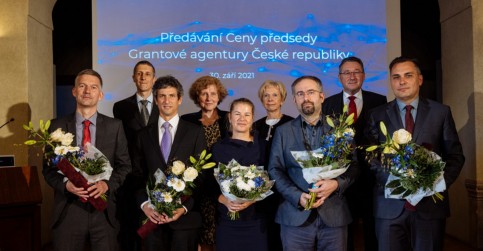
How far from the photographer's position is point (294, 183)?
11.0ft

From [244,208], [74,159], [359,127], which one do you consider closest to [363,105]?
[359,127]

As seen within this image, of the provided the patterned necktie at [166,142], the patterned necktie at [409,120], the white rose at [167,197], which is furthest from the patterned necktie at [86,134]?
the patterned necktie at [409,120]

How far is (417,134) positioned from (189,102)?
3.29 metres

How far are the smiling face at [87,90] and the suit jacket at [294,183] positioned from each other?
Answer: 1305 millimetres

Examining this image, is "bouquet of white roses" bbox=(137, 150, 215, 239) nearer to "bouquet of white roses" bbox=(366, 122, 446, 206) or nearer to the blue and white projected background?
"bouquet of white roses" bbox=(366, 122, 446, 206)

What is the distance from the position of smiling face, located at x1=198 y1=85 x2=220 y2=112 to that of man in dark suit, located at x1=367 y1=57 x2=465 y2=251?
1327mm

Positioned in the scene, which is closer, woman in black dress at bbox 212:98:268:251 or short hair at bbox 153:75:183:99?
woman in black dress at bbox 212:98:268:251

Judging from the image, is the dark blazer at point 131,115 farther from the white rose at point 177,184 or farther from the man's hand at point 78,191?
the white rose at point 177,184

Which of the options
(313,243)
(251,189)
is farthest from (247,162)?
(313,243)

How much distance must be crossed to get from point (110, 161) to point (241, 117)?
38.9 inches

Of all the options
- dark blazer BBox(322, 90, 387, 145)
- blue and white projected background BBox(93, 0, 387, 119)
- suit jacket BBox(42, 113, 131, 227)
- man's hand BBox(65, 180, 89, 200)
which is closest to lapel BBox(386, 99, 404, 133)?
dark blazer BBox(322, 90, 387, 145)

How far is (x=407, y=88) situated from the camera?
136 inches

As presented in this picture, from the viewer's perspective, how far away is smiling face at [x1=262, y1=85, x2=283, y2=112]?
407 centimetres

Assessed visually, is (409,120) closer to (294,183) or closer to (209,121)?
(294,183)
